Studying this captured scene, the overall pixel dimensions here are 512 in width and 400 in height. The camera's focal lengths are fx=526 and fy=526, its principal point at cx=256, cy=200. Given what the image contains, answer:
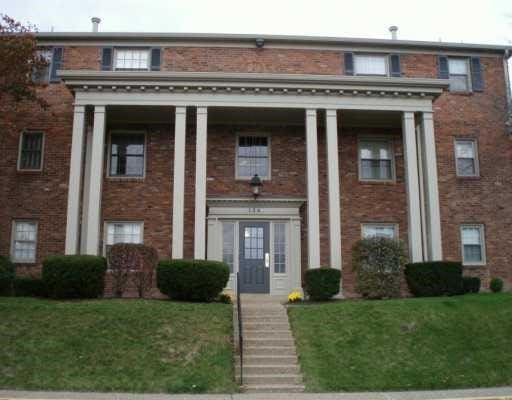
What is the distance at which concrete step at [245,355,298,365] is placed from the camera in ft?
34.8

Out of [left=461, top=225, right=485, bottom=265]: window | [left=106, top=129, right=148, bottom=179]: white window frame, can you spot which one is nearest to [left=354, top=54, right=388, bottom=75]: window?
[left=461, top=225, right=485, bottom=265]: window

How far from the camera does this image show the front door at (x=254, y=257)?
17391 millimetres

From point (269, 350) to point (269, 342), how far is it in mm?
374

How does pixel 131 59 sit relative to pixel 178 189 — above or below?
above

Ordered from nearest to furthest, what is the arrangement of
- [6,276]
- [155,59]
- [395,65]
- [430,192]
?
[6,276] < [430,192] < [155,59] < [395,65]

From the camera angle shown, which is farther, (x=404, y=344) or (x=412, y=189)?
(x=412, y=189)

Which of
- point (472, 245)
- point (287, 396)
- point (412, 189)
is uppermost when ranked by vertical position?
point (412, 189)

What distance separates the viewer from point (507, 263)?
1859 cm

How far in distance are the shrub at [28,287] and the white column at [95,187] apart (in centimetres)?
201

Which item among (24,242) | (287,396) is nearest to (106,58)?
(24,242)

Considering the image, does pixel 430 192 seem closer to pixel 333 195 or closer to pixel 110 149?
pixel 333 195

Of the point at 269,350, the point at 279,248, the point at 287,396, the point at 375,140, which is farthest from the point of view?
the point at 375,140

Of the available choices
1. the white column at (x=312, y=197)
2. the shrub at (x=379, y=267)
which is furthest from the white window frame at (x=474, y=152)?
the white column at (x=312, y=197)

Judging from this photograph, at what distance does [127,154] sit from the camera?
A: 725 inches
